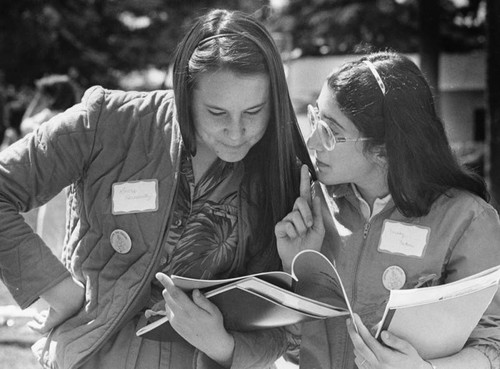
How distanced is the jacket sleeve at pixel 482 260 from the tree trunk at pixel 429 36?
26.1ft

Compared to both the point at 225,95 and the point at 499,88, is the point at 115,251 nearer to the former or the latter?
the point at 225,95

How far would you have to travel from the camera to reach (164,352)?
1906mm

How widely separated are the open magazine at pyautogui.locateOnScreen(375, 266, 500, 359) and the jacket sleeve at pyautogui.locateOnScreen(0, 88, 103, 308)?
79 cm

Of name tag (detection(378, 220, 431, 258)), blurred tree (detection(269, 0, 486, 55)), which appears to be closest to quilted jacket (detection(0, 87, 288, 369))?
name tag (detection(378, 220, 431, 258))

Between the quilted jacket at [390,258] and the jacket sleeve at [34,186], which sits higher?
the jacket sleeve at [34,186]

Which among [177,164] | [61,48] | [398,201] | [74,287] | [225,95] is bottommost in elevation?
[61,48]

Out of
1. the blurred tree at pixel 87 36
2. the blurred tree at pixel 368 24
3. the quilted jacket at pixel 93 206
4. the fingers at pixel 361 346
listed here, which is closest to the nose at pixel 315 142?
the quilted jacket at pixel 93 206

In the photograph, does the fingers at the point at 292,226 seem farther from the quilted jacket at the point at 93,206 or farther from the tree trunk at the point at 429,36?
the tree trunk at the point at 429,36

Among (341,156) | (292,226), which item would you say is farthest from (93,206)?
(341,156)

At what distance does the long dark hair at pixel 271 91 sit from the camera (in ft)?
6.00

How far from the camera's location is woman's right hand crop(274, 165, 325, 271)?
1860mm

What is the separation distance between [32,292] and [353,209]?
821 mm

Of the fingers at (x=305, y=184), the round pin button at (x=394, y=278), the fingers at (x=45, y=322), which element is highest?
the fingers at (x=305, y=184)

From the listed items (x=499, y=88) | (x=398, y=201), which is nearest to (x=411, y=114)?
(x=398, y=201)
